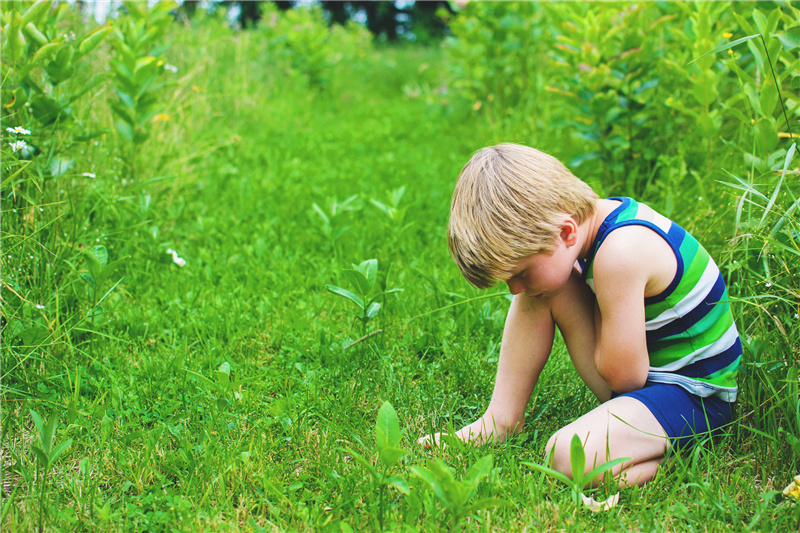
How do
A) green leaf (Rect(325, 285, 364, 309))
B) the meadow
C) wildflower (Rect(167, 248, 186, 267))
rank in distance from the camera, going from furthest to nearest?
wildflower (Rect(167, 248, 186, 267)) < green leaf (Rect(325, 285, 364, 309)) < the meadow

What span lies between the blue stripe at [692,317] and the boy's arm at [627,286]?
0.35ft

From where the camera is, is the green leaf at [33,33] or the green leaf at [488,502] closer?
the green leaf at [488,502]

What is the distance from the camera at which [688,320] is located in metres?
1.55

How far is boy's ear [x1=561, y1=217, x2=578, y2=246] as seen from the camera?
1.48 metres

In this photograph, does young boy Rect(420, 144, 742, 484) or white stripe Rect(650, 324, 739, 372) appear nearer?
young boy Rect(420, 144, 742, 484)

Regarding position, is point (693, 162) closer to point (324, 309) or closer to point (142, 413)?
point (324, 309)

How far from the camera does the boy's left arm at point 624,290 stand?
57.0 inches

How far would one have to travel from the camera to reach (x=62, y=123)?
2.34m

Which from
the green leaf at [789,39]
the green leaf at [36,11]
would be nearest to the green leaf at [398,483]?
the green leaf at [789,39]

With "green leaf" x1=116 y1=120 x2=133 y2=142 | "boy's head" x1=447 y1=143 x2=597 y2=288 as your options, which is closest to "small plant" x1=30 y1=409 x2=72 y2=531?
"boy's head" x1=447 y1=143 x2=597 y2=288

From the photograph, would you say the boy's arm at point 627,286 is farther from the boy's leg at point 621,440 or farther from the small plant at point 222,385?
the small plant at point 222,385

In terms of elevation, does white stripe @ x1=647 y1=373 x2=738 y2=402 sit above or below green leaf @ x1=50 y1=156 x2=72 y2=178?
above

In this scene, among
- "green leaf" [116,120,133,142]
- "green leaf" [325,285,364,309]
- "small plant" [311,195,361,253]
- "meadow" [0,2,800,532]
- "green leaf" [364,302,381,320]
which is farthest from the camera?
"green leaf" [116,120,133,142]

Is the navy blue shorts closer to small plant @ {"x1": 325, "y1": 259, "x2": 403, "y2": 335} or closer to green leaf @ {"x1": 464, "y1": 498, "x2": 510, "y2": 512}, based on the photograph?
green leaf @ {"x1": 464, "y1": 498, "x2": 510, "y2": 512}
